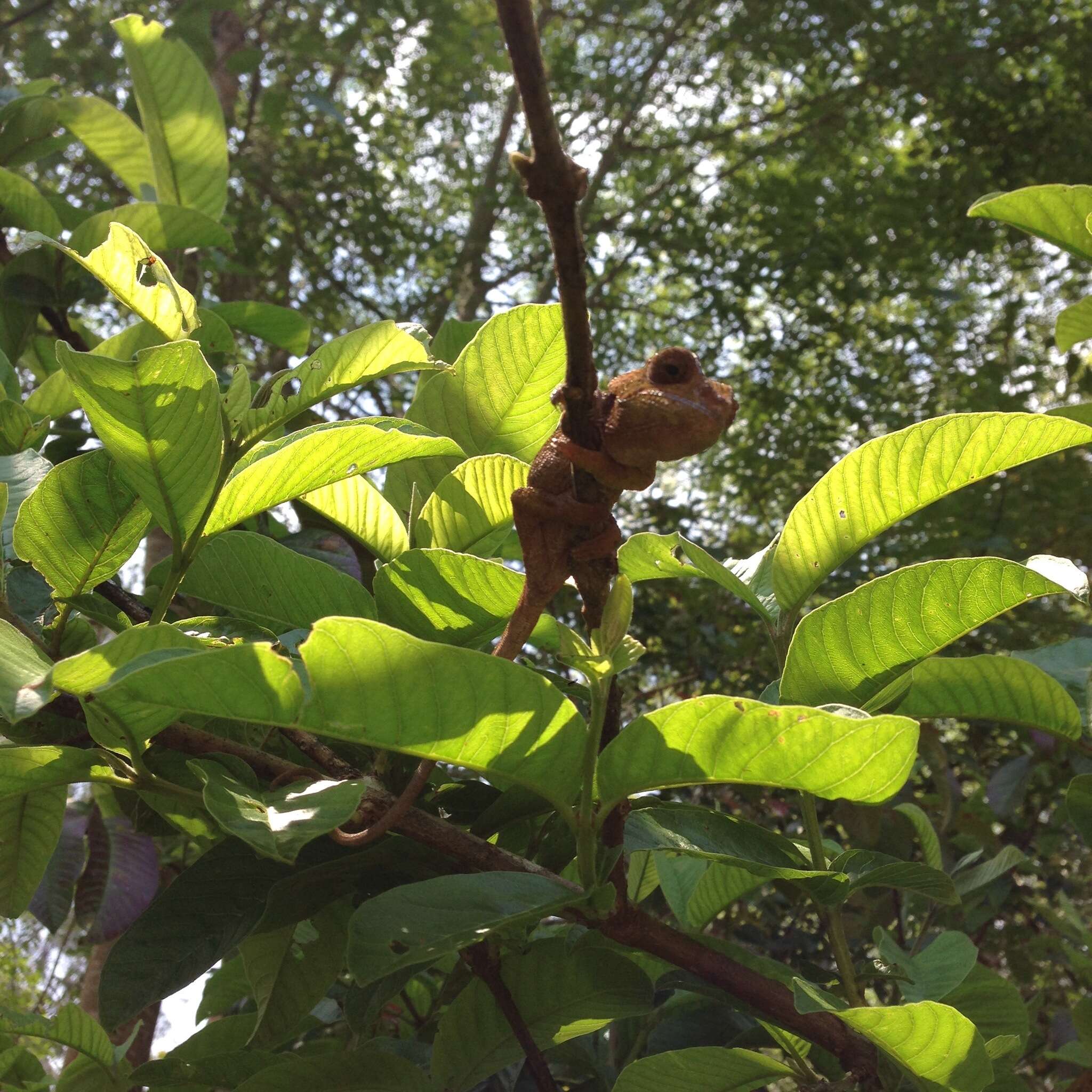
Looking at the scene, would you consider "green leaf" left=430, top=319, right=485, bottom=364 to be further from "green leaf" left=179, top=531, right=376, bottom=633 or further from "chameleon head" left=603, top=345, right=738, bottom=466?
"chameleon head" left=603, top=345, right=738, bottom=466

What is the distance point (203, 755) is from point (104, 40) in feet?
11.2

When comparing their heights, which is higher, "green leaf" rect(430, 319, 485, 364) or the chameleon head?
"green leaf" rect(430, 319, 485, 364)

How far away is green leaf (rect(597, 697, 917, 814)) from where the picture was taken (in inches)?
16.5

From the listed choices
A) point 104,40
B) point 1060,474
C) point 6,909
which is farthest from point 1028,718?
point 104,40

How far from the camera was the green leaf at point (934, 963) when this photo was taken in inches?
25.9

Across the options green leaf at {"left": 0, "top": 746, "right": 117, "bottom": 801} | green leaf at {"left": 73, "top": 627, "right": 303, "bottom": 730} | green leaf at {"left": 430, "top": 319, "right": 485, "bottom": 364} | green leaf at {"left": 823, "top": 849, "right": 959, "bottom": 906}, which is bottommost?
green leaf at {"left": 823, "top": 849, "right": 959, "bottom": 906}

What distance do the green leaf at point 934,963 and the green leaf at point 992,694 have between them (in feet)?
0.55

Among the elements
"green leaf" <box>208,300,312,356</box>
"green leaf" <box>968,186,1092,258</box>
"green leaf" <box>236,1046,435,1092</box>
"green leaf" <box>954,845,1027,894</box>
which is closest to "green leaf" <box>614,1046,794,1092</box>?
"green leaf" <box>236,1046,435,1092</box>

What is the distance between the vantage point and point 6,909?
2.10ft

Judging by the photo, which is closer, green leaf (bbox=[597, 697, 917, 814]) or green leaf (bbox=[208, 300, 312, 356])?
green leaf (bbox=[597, 697, 917, 814])

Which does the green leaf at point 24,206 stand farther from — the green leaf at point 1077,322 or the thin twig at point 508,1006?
the green leaf at point 1077,322

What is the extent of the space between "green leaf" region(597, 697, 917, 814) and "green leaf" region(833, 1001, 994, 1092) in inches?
4.8

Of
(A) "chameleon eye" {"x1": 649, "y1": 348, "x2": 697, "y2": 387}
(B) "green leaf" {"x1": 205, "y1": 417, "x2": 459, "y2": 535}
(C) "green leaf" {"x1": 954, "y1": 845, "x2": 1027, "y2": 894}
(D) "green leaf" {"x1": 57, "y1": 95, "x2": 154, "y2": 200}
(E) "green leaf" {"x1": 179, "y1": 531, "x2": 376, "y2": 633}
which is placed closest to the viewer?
(A) "chameleon eye" {"x1": 649, "y1": 348, "x2": 697, "y2": 387}

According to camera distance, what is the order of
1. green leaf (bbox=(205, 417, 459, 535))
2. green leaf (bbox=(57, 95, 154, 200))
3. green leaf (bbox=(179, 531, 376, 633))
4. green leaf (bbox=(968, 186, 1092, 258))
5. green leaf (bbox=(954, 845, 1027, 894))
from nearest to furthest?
green leaf (bbox=(205, 417, 459, 535)) < green leaf (bbox=(179, 531, 376, 633)) < green leaf (bbox=(968, 186, 1092, 258)) < green leaf (bbox=(954, 845, 1027, 894)) < green leaf (bbox=(57, 95, 154, 200))
